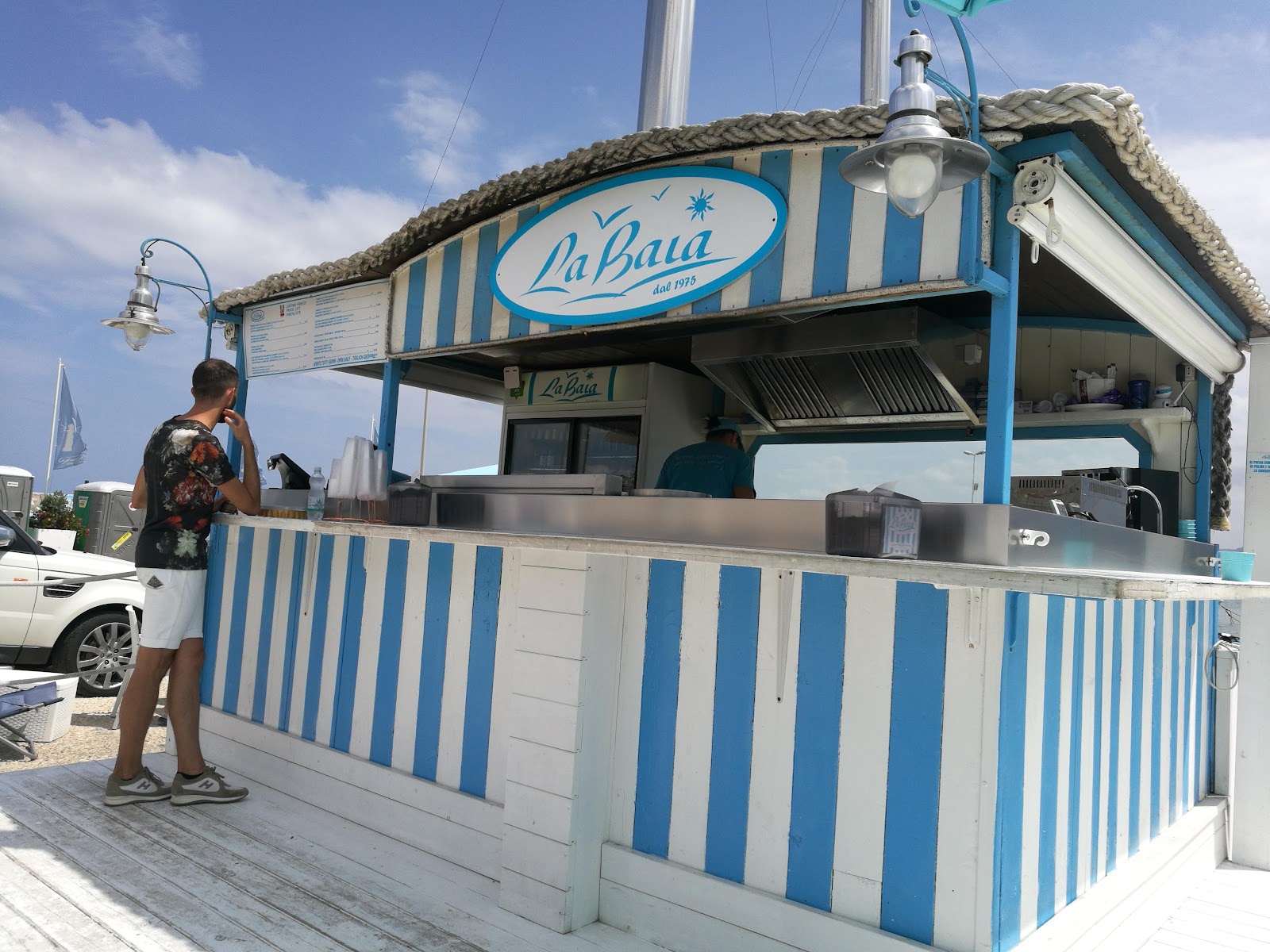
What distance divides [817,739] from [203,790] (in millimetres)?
2928

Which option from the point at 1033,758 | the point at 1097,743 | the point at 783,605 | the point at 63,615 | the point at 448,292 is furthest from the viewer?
the point at 63,615

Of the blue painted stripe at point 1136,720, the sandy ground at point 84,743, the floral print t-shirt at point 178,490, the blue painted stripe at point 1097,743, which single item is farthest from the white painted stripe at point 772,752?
the sandy ground at point 84,743

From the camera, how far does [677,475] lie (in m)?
4.70

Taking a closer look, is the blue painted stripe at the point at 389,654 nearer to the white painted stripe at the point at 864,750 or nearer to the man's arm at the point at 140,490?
the man's arm at the point at 140,490

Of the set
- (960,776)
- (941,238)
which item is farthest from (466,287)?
(960,776)

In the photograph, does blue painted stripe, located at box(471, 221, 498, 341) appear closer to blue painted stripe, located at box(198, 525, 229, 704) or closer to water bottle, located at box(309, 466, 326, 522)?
water bottle, located at box(309, 466, 326, 522)

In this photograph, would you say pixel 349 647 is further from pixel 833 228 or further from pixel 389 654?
pixel 833 228

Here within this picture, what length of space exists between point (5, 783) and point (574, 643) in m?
3.18

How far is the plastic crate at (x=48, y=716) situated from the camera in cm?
516

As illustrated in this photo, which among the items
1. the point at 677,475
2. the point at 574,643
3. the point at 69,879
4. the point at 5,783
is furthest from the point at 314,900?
the point at 677,475

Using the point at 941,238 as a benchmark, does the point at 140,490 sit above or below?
below

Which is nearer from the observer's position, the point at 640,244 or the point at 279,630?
the point at 640,244

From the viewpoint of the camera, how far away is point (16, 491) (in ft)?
39.4

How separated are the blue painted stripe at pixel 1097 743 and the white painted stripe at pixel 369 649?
3028mm
